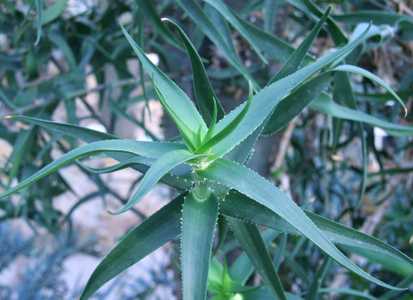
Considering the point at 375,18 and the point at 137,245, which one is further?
the point at 375,18

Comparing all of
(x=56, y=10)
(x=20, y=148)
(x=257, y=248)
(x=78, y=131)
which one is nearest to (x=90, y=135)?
(x=78, y=131)

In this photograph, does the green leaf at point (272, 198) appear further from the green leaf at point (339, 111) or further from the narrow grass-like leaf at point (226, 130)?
the green leaf at point (339, 111)

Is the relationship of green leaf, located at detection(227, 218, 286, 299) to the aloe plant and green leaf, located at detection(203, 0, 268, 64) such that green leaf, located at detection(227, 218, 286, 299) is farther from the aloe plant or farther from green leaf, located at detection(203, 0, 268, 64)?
green leaf, located at detection(203, 0, 268, 64)

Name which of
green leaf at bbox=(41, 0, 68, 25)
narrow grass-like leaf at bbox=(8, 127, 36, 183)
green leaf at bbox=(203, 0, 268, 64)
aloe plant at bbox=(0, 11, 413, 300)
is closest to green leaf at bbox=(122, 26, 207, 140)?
aloe plant at bbox=(0, 11, 413, 300)

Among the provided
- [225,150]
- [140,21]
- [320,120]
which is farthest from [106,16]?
[225,150]

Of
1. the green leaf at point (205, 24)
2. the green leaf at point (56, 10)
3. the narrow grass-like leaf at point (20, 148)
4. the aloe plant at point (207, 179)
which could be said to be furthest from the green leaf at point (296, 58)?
the narrow grass-like leaf at point (20, 148)

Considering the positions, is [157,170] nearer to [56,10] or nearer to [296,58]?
[296,58]
